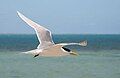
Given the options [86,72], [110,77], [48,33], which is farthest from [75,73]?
[48,33]

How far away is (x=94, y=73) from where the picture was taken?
26438 mm

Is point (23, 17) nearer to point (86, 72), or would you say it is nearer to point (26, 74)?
point (26, 74)

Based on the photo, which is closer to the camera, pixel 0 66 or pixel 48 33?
pixel 48 33

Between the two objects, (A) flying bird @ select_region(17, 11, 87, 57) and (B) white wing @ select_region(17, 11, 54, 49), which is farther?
(B) white wing @ select_region(17, 11, 54, 49)

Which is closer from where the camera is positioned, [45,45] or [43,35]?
[45,45]

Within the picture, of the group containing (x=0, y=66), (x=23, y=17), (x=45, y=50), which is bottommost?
(x=0, y=66)

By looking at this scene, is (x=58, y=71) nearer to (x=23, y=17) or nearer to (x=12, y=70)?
(x=12, y=70)

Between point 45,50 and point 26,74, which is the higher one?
point 45,50

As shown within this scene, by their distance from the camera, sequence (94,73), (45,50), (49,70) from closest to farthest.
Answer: (45,50) → (94,73) → (49,70)

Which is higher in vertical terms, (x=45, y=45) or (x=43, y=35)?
(x=43, y=35)

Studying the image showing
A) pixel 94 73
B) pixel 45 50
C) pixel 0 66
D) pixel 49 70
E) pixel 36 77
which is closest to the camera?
pixel 45 50

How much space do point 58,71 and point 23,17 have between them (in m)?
16.1

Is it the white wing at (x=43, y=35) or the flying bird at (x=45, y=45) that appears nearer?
the flying bird at (x=45, y=45)

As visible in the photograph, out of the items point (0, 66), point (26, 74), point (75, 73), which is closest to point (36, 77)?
point (26, 74)
